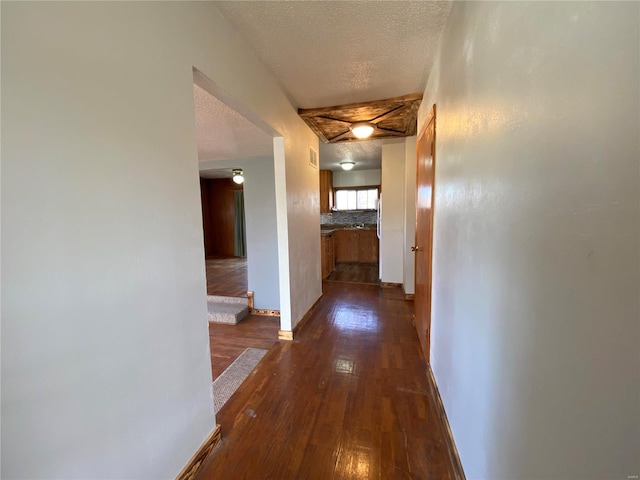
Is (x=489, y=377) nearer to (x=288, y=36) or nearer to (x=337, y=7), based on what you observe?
(x=337, y=7)

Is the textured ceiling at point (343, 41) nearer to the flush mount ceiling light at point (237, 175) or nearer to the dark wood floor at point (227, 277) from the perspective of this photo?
the flush mount ceiling light at point (237, 175)

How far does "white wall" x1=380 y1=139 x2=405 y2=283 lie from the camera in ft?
13.3

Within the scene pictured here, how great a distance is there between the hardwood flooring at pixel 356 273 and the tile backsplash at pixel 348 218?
4.71 feet

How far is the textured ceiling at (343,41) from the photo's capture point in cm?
144

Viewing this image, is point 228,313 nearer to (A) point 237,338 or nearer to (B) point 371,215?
(A) point 237,338

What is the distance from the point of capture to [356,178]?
22.4 ft

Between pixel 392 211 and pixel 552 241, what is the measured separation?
3669 mm

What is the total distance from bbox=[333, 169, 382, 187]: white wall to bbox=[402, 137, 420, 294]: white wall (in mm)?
2865

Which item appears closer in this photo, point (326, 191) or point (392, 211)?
point (392, 211)

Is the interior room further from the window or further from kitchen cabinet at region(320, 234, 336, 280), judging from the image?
the window

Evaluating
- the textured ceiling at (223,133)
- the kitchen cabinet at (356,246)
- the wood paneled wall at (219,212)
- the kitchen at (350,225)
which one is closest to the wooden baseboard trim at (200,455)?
the textured ceiling at (223,133)

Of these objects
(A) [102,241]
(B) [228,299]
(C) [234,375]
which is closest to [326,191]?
(B) [228,299]

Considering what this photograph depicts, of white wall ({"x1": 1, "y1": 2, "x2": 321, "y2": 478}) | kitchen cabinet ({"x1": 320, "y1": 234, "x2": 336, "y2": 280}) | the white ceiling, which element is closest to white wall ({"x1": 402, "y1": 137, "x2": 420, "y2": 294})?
the white ceiling

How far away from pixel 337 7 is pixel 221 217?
267 inches
